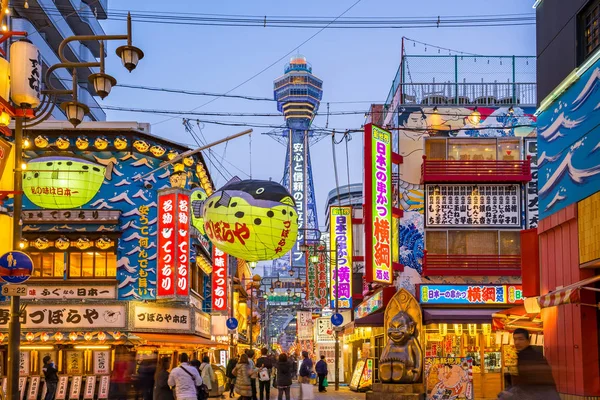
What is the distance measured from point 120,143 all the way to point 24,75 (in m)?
16.0

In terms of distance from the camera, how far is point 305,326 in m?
61.4

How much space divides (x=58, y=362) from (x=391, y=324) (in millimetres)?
13083

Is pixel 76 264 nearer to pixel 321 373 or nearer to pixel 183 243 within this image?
pixel 183 243

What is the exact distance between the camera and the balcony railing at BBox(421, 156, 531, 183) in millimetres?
32156

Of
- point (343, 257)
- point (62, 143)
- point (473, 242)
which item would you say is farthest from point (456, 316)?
point (62, 143)

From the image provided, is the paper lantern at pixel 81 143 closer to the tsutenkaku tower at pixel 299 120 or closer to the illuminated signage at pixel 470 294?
the illuminated signage at pixel 470 294

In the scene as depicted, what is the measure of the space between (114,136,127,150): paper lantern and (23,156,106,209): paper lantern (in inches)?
267

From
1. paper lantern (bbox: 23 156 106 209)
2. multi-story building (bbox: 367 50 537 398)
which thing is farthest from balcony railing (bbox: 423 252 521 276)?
paper lantern (bbox: 23 156 106 209)

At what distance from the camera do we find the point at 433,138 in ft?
109

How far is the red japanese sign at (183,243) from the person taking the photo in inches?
1177

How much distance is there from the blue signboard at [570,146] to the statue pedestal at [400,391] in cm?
593

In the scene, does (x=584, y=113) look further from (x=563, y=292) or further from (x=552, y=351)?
(x=552, y=351)

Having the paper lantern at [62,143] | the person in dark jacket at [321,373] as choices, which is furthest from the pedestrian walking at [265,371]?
the paper lantern at [62,143]

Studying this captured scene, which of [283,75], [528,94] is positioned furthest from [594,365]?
[283,75]
